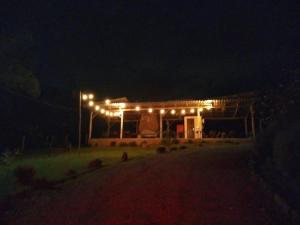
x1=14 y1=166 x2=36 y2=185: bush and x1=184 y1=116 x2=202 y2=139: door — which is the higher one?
x1=184 y1=116 x2=202 y2=139: door

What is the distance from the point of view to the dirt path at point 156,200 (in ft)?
21.4

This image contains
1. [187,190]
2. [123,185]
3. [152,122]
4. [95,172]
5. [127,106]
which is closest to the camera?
[187,190]

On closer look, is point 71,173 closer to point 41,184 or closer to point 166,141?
point 41,184

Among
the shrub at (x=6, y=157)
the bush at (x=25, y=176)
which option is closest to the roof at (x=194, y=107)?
the shrub at (x=6, y=157)

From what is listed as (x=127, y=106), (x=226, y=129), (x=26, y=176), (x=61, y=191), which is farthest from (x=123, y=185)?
(x=226, y=129)

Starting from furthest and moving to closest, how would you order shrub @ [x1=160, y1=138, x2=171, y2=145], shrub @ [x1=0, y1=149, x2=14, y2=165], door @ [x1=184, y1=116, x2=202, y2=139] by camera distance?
door @ [x1=184, y1=116, x2=202, y2=139]
shrub @ [x1=160, y1=138, x2=171, y2=145]
shrub @ [x1=0, y1=149, x2=14, y2=165]

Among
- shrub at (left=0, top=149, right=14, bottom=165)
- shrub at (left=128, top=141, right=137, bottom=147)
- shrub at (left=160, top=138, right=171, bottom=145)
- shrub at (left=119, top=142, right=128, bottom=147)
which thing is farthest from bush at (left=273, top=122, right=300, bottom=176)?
shrub at (left=119, top=142, right=128, bottom=147)

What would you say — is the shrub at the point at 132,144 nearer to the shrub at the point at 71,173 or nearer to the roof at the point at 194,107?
the roof at the point at 194,107

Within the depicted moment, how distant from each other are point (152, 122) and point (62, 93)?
10.7 meters

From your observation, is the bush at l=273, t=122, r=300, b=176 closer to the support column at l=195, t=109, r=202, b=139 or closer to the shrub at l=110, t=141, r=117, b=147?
the support column at l=195, t=109, r=202, b=139

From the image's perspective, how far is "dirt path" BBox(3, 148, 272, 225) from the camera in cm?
652

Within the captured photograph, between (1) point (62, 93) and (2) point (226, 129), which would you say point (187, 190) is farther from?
(1) point (62, 93)

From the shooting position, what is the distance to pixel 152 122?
92.0 feet

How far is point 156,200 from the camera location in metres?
7.69
